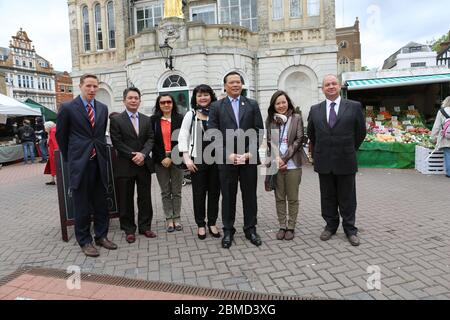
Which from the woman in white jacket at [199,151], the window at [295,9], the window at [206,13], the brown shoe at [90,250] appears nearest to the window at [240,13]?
the window at [206,13]

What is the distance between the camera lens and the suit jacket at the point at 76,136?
3.96 meters

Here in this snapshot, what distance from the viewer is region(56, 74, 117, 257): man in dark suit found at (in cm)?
399

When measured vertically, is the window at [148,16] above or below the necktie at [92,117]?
above

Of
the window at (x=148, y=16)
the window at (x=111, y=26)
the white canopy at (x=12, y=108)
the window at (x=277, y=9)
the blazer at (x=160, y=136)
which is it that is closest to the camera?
the blazer at (x=160, y=136)

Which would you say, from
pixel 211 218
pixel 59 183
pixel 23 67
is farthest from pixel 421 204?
pixel 23 67

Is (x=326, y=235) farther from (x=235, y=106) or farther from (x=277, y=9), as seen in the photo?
(x=277, y=9)

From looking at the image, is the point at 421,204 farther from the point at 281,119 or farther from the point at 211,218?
the point at 211,218

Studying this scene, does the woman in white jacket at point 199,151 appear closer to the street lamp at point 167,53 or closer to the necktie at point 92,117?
the necktie at point 92,117

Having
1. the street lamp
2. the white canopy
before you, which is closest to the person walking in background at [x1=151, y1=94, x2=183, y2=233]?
the street lamp

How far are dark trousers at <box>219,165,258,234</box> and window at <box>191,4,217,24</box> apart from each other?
1508 centimetres

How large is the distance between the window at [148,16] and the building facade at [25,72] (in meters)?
55.7
